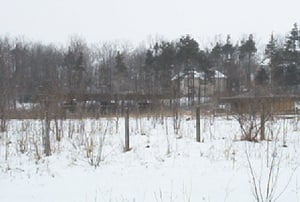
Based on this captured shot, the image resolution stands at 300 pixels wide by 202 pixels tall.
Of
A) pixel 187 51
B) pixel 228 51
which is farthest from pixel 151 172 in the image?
pixel 228 51

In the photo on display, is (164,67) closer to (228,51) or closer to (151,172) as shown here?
(228,51)

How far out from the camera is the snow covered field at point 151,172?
6164 mm

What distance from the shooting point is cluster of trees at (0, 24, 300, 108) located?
4191 cm

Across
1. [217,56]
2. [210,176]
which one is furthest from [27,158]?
[217,56]

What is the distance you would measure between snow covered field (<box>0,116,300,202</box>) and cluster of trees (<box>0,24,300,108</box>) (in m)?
25.1

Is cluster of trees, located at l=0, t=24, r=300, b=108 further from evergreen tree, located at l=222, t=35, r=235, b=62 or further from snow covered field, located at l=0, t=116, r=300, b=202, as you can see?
snow covered field, located at l=0, t=116, r=300, b=202

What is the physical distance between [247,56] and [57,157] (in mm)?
51873

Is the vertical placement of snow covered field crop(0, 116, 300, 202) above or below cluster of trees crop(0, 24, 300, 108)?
below

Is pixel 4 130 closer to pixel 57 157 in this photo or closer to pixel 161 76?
pixel 57 157

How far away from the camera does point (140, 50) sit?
65.8 meters

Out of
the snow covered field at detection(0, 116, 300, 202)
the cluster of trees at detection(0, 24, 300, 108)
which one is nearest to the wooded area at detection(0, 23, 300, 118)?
the cluster of trees at detection(0, 24, 300, 108)

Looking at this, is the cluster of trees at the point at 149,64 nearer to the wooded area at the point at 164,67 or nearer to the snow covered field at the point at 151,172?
the wooded area at the point at 164,67

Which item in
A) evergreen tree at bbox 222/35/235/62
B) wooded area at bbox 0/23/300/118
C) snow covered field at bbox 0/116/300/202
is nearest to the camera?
snow covered field at bbox 0/116/300/202

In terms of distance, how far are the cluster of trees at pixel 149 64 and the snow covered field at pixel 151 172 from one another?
25.1 m
